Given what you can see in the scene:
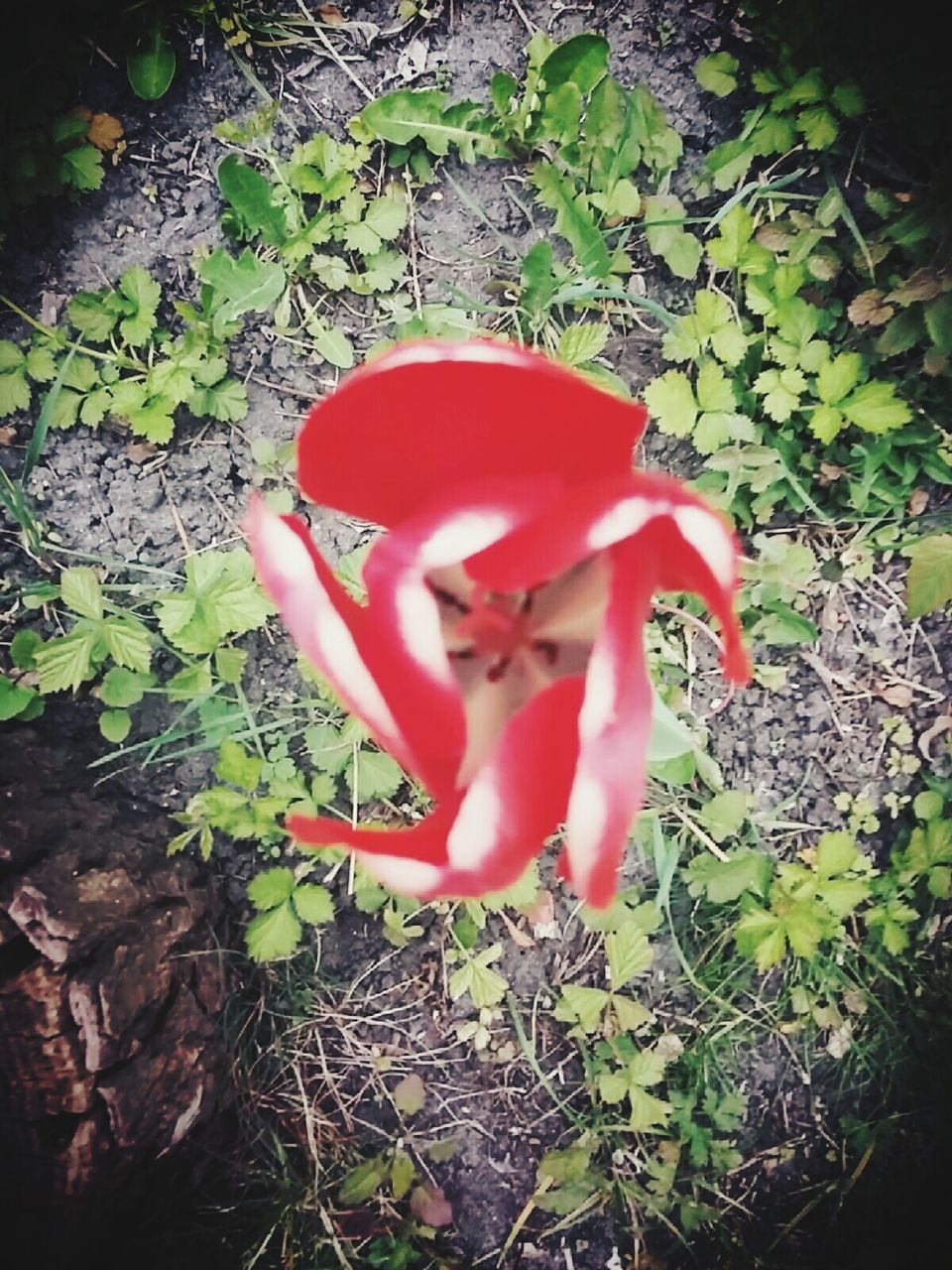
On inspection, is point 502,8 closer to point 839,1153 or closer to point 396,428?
point 396,428

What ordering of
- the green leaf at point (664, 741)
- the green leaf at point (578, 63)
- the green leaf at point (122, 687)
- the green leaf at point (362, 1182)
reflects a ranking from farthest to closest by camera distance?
the green leaf at point (362, 1182) → the green leaf at point (122, 687) → the green leaf at point (578, 63) → the green leaf at point (664, 741)

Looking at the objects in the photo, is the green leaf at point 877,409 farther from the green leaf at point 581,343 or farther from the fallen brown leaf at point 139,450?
the fallen brown leaf at point 139,450

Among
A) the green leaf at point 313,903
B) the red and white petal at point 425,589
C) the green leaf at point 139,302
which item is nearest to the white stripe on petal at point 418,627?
the red and white petal at point 425,589

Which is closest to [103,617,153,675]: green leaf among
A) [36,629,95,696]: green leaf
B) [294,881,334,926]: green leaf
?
[36,629,95,696]: green leaf

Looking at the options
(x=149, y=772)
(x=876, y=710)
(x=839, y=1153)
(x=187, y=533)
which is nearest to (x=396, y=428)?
(x=187, y=533)

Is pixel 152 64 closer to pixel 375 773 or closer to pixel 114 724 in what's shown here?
pixel 114 724

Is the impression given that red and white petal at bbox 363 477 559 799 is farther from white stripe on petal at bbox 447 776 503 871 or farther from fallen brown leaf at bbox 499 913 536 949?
fallen brown leaf at bbox 499 913 536 949
